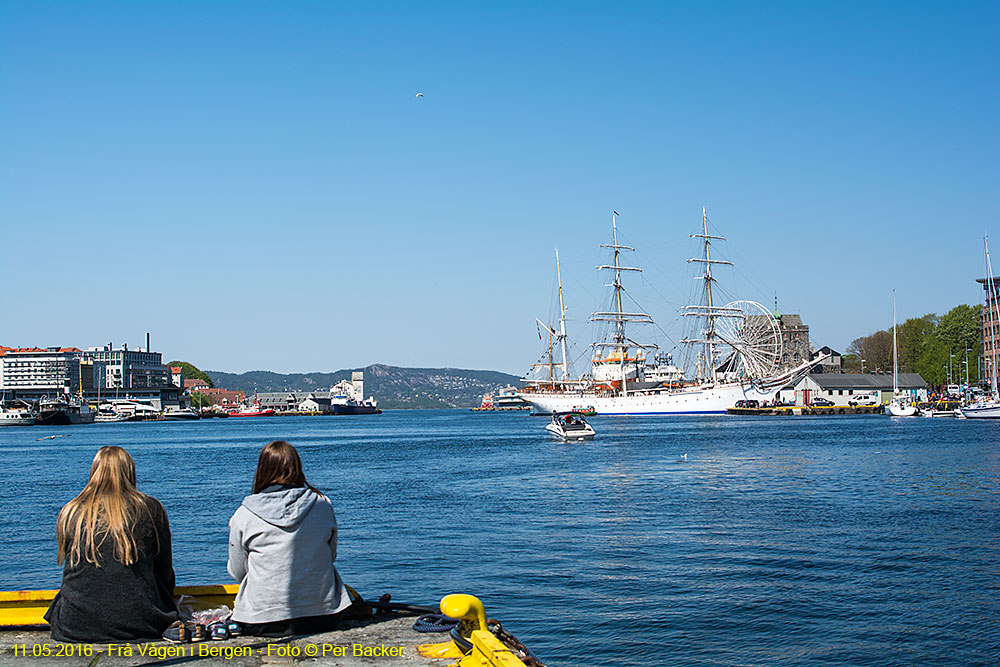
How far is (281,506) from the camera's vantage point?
7172mm

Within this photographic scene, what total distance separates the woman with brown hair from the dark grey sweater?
60 cm

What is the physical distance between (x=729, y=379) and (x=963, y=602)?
145m

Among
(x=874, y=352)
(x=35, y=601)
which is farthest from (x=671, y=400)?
(x=35, y=601)

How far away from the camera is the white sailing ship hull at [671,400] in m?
151

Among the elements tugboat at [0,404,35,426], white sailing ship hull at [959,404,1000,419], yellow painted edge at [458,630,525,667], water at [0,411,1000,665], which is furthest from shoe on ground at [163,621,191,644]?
tugboat at [0,404,35,426]

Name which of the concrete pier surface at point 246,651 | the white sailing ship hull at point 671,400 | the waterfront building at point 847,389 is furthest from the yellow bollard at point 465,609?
the waterfront building at point 847,389

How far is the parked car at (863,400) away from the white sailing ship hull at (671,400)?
12219 mm

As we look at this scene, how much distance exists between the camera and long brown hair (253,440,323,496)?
282 inches

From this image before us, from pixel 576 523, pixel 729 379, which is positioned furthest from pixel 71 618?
pixel 729 379

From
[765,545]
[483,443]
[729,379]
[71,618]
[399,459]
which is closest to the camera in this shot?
[71,618]

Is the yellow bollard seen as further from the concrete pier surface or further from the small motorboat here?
the small motorboat

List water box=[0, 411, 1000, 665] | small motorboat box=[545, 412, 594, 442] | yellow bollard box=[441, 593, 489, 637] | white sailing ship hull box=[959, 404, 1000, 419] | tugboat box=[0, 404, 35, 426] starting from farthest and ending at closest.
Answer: tugboat box=[0, 404, 35, 426]
white sailing ship hull box=[959, 404, 1000, 419]
small motorboat box=[545, 412, 594, 442]
water box=[0, 411, 1000, 665]
yellow bollard box=[441, 593, 489, 637]

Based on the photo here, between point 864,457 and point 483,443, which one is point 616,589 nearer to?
point 864,457

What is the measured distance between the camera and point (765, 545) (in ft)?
70.9
